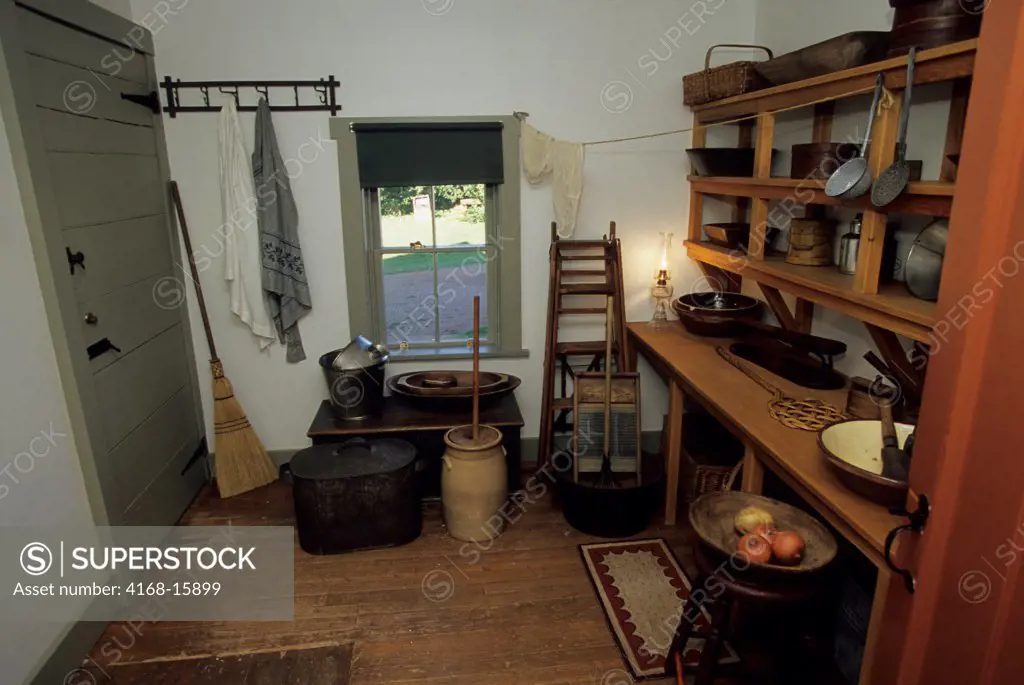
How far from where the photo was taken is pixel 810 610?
2238 mm

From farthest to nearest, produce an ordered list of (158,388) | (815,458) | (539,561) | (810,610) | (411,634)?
(158,388)
(539,561)
(411,634)
(810,610)
(815,458)

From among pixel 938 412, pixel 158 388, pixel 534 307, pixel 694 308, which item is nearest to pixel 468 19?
pixel 534 307

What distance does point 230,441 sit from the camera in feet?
11.6

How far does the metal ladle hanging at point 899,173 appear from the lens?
187 centimetres

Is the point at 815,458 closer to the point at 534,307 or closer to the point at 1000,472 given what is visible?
the point at 1000,472

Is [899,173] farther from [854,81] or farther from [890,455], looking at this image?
[890,455]

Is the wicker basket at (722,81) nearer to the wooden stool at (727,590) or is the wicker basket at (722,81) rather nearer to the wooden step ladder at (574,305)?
the wooden step ladder at (574,305)

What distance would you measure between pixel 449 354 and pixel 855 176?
2276mm

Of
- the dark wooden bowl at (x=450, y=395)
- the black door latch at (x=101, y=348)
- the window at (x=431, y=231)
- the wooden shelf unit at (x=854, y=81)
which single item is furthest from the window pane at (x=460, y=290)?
the black door latch at (x=101, y=348)

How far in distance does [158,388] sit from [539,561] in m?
2.01

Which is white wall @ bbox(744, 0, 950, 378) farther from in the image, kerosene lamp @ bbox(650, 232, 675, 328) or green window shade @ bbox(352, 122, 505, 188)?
green window shade @ bbox(352, 122, 505, 188)

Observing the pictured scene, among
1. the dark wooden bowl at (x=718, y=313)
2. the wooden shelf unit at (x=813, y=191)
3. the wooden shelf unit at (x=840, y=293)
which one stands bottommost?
the dark wooden bowl at (x=718, y=313)

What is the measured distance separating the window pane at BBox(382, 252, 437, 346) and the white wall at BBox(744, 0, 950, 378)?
6.38 ft

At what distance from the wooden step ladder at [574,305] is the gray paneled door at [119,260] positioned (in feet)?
6.29
